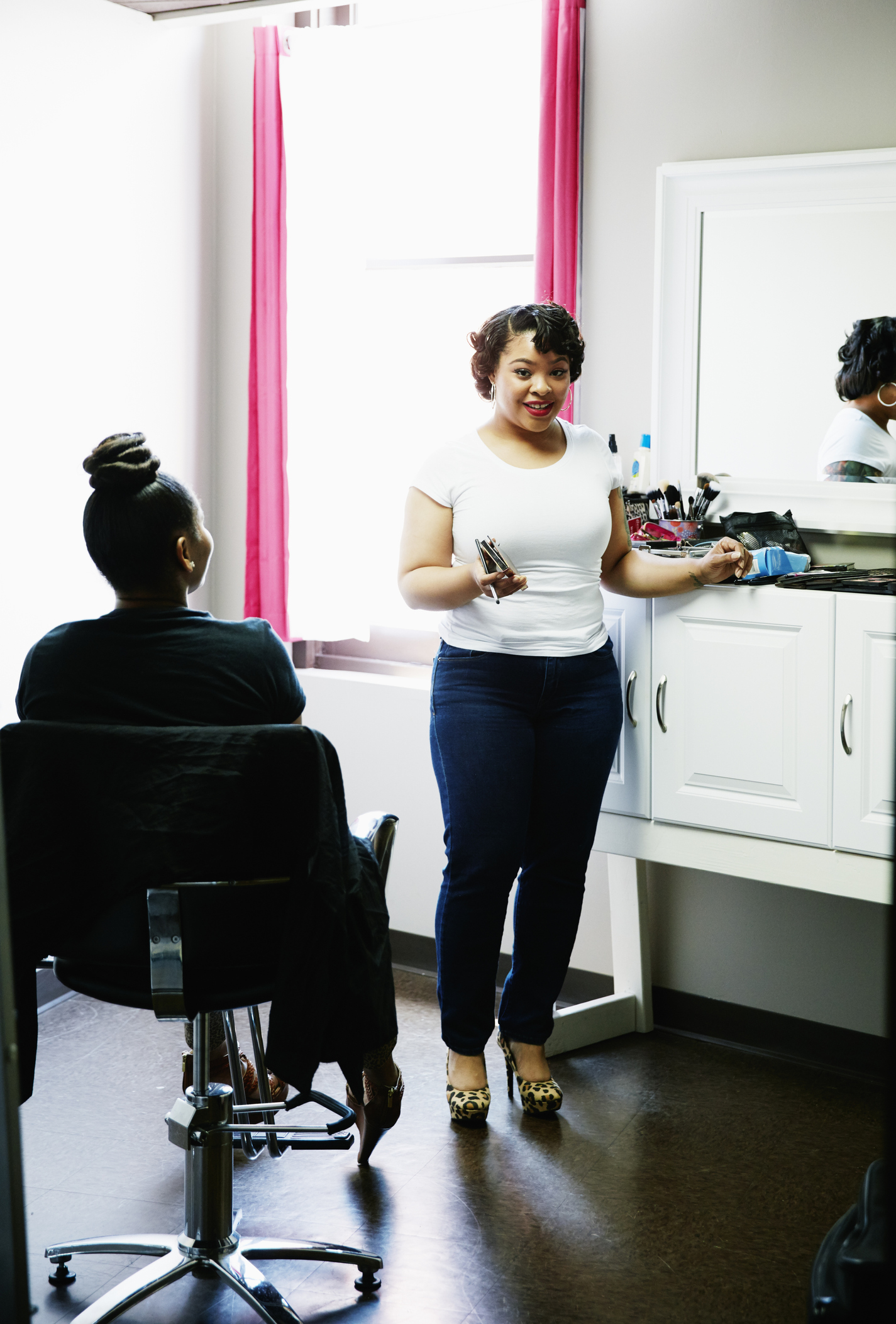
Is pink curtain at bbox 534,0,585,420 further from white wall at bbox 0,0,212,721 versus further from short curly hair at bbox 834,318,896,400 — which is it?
white wall at bbox 0,0,212,721

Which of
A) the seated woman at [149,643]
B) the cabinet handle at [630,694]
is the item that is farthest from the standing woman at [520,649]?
the seated woman at [149,643]

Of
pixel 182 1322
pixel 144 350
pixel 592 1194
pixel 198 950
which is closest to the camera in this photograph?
pixel 198 950

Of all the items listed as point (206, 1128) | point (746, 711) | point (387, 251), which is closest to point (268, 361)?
point (387, 251)

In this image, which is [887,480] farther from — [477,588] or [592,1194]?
[592,1194]

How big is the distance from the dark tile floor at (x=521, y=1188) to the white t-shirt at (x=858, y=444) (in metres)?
1.39

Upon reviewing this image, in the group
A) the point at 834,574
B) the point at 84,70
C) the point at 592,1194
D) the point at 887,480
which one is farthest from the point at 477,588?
the point at 84,70

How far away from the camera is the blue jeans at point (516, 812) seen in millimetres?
2613

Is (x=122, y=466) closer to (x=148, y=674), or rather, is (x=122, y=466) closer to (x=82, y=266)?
(x=148, y=674)

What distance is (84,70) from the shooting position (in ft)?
10.5

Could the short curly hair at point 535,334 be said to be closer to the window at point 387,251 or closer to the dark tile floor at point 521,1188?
the window at point 387,251

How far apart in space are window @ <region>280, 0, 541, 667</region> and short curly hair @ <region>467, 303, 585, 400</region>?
0.72 meters

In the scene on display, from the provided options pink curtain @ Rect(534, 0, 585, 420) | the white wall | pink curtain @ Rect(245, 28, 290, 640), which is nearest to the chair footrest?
the white wall

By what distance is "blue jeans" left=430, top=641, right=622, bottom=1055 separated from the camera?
2613 millimetres

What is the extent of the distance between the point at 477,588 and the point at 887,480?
3.05 feet
